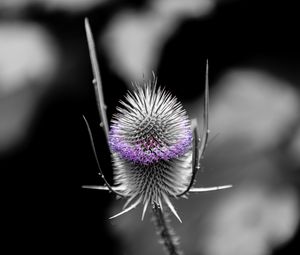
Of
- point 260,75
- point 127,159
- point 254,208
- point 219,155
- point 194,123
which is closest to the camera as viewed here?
point 194,123

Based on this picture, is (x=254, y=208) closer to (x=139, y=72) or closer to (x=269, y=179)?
(x=269, y=179)

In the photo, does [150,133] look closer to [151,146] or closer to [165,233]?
[151,146]

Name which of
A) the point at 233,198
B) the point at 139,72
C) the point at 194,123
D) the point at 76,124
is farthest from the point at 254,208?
the point at 194,123

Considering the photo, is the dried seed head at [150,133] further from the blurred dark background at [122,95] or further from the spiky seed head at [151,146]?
the blurred dark background at [122,95]

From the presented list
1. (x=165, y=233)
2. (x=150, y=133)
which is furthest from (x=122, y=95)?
(x=165, y=233)

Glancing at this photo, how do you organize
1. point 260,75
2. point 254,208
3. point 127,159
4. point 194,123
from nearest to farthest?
point 194,123 → point 127,159 → point 254,208 → point 260,75

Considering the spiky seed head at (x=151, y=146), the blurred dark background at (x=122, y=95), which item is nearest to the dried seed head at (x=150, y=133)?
the spiky seed head at (x=151, y=146)

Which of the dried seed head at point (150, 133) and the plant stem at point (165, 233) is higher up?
Result: the dried seed head at point (150, 133)
